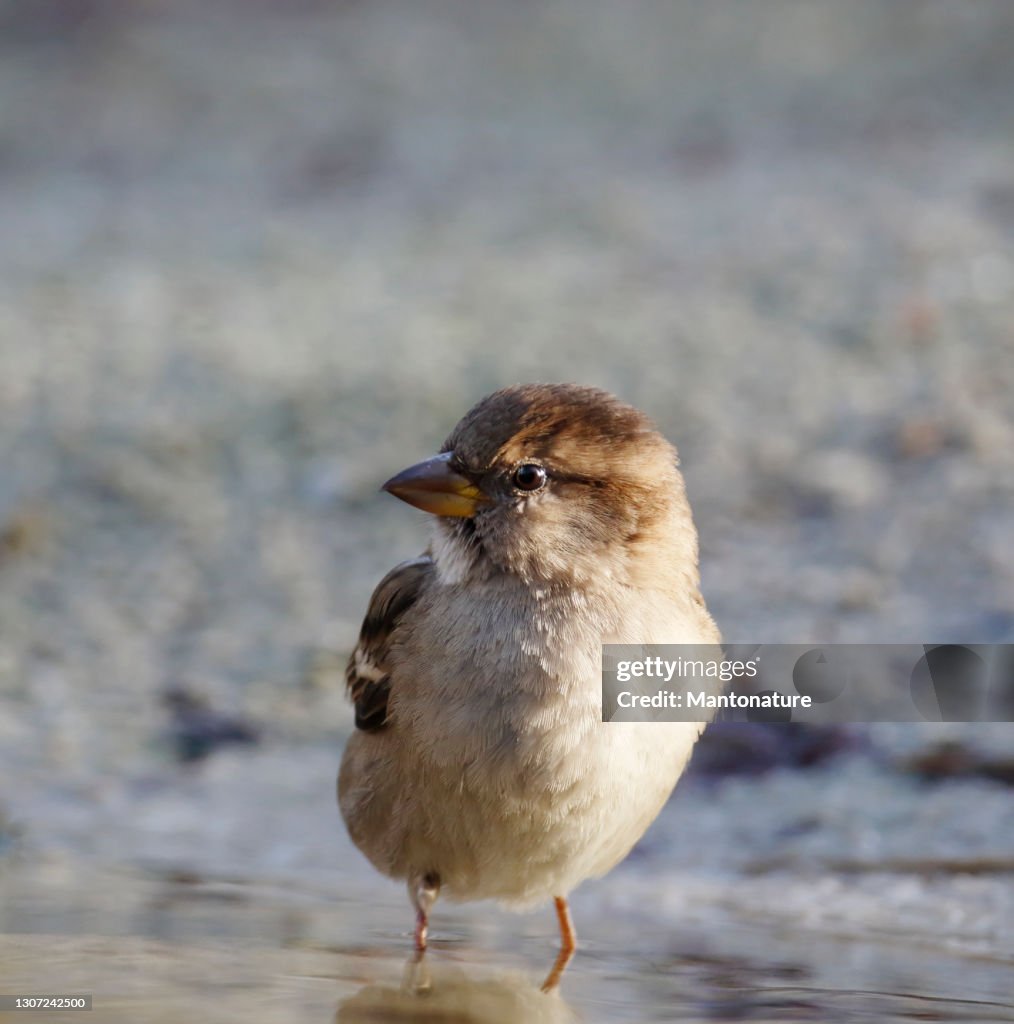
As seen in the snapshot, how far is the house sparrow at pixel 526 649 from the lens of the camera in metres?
3.58

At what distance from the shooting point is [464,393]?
24.2ft

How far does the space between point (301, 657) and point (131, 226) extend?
5.29m

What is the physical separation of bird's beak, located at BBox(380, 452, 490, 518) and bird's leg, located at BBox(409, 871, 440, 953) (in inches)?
33.1

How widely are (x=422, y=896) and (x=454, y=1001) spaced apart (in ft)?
1.88

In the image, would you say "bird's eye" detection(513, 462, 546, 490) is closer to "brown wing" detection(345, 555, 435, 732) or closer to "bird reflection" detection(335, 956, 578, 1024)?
"brown wing" detection(345, 555, 435, 732)

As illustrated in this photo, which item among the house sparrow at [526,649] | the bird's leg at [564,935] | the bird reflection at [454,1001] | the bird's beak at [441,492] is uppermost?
the bird's beak at [441,492]

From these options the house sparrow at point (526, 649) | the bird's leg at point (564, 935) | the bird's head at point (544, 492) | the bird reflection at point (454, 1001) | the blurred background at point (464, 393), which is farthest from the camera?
the blurred background at point (464, 393)

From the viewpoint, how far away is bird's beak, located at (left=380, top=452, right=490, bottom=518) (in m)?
3.77

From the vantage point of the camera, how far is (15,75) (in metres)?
13.2

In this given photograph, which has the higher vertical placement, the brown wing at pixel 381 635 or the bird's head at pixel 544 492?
the bird's head at pixel 544 492

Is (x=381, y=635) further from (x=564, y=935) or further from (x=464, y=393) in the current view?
(x=464, y=393)

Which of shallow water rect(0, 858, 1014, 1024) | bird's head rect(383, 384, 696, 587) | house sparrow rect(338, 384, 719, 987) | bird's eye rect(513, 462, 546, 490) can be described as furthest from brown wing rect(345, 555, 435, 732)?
shallow water rect(0, 858, 1014, 1024)

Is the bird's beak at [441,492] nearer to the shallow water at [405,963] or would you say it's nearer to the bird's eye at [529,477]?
the bird's eye at [529,477]

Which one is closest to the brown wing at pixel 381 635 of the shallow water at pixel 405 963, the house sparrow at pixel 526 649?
the house sparrow at pixel 526 649
